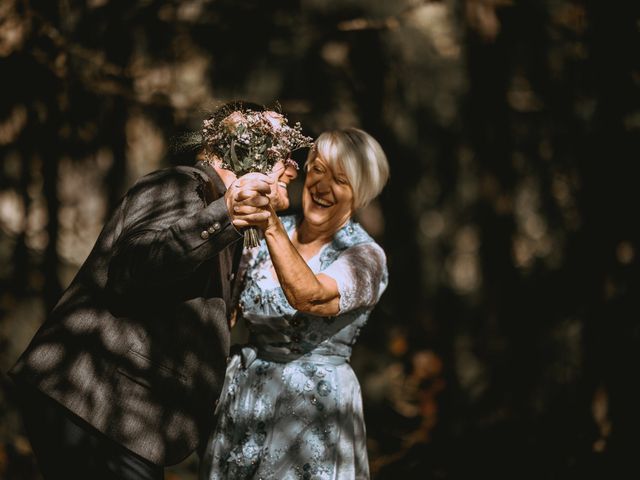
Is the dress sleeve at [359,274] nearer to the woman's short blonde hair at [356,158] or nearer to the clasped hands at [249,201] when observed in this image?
the woman's short blonde hair at [356,158]

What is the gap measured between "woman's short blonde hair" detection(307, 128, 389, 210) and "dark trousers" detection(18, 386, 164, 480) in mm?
1280

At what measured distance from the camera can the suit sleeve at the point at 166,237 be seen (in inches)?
90.0

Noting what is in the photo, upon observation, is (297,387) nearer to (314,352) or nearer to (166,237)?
(314,352)

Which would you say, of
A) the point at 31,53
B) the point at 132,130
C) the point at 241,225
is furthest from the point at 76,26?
the point at 241,225

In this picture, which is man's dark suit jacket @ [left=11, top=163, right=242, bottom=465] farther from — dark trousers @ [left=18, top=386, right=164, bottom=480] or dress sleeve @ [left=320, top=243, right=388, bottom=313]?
dress sleeve @ [left=320, top=243, right=388, bottom=313]

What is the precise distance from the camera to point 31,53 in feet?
15.0

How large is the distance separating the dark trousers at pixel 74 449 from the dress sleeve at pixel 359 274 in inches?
34.8

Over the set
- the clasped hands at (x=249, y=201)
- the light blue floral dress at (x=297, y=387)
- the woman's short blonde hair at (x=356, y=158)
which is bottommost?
the light blue floral dress at (x=297, y=387)

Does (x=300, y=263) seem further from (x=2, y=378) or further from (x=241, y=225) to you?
(x=2, y=378)

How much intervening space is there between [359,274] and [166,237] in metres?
0.85

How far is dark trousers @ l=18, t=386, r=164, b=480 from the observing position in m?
2.49

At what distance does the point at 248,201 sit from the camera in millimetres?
2355

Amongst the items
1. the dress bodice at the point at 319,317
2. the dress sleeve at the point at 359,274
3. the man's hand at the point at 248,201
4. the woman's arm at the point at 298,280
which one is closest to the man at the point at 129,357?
the man's hand at the point at 248,201

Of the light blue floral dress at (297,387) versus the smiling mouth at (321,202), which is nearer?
the light blue floral dress at (297,387)
